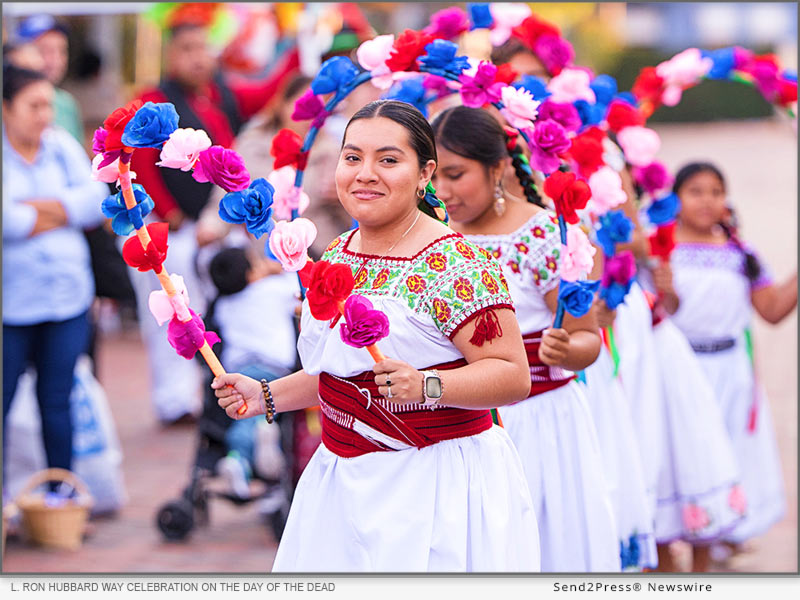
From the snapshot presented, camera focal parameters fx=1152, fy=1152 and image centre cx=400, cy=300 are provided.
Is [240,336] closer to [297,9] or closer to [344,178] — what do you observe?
[344,178]

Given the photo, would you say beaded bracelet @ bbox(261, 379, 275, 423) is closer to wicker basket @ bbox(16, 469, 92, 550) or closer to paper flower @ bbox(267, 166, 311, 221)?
paper flower @ bbox(267, 166, 311, 221)

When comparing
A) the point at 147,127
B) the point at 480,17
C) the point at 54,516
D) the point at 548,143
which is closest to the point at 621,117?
the point at 480,17

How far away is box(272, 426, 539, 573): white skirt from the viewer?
307 centimetres

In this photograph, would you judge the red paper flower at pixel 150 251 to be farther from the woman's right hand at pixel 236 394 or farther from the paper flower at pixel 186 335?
the woman's right hand at pixel 236 394

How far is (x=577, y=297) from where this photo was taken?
12.0 feet

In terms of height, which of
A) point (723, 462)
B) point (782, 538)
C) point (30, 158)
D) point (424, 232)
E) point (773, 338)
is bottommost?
point (773, 338)

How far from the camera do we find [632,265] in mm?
4480

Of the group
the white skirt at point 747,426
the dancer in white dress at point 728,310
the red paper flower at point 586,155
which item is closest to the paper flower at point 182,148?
the red paper flower at point 586,155

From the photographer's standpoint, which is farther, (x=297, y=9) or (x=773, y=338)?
(x=297, y=9)

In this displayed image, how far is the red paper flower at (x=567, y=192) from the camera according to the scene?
3.58 meters

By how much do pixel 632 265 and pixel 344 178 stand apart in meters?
1.77

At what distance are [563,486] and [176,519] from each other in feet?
8.79

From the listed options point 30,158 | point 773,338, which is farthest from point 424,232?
point 773,338

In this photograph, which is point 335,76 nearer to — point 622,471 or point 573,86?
point 573,86
